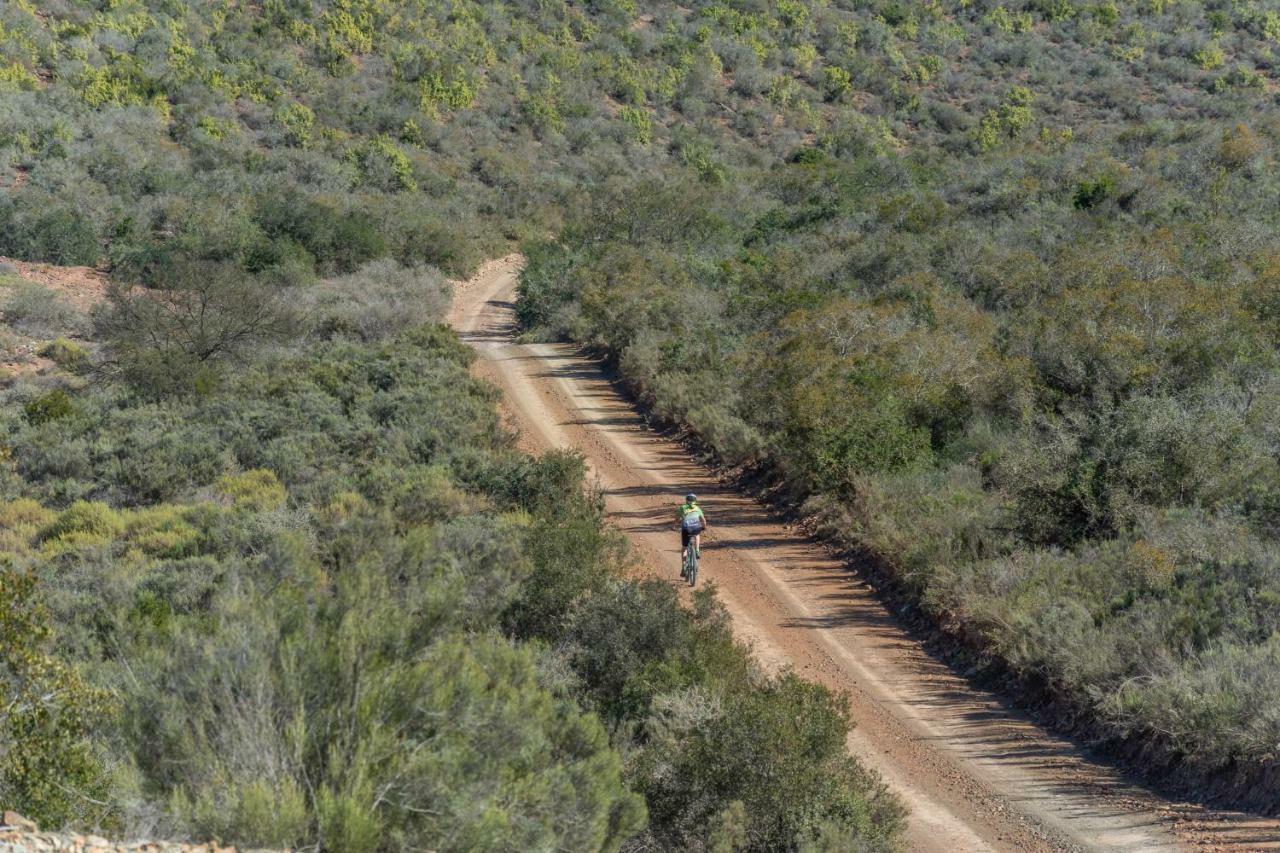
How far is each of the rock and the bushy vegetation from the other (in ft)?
25.2

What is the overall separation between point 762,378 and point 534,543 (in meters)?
8.22

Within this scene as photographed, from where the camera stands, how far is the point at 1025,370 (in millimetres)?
17094

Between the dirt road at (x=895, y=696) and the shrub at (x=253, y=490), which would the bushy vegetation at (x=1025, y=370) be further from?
the shrub at (x=253, y=490)

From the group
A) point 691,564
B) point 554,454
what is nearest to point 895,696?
point 691,564

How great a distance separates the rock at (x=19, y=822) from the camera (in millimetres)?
5625

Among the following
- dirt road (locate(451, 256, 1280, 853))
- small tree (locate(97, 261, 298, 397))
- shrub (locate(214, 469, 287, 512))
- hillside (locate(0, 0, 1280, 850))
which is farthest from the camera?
small tree (locate(97, 261, 298, 397))

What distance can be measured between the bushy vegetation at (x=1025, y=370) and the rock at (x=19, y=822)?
769 cm

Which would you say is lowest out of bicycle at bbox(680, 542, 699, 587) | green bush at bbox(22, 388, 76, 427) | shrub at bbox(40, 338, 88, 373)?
bicycle at bbox(680, 542, 699, 587)

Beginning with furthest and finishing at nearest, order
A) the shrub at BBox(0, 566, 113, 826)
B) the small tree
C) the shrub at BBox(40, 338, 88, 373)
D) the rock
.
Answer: the shrub at BBox(40, 338, 88, 373) → the small tree → the shrub at BBox(0, 566, 113, 826) → the rock

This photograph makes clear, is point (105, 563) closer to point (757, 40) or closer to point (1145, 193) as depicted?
point (1145, 193)

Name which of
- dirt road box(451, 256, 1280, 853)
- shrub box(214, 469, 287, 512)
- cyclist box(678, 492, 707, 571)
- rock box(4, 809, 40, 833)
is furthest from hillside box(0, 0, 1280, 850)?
cyclist box(678, 492, 707, 571)

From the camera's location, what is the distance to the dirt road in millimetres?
8656

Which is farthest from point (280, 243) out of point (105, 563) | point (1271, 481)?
point (1271, 481)

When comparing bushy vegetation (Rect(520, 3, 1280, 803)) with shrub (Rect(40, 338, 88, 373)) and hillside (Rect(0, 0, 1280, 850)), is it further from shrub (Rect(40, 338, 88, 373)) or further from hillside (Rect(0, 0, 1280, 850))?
shrub (Rect(40, 338, 88, 373))
